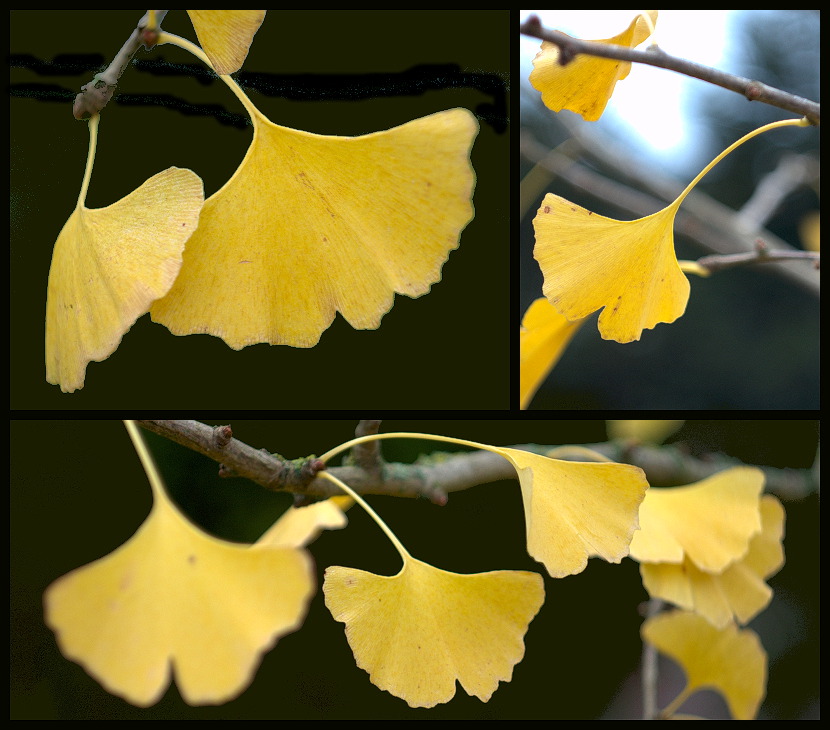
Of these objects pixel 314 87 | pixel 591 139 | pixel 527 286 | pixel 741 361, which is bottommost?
pixel 741 361

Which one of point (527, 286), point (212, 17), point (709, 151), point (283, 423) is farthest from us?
point (709, 151)

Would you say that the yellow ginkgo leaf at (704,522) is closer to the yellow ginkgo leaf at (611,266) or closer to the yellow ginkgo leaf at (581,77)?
the yellow ginkgo leaf at (611,266)

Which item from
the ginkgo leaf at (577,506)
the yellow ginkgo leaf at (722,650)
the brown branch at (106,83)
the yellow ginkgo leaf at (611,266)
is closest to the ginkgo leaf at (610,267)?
the yellow ginkgo leaf at (611,266)

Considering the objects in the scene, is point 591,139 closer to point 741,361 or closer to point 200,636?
point 200,636

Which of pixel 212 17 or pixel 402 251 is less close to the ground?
pixel 212 17

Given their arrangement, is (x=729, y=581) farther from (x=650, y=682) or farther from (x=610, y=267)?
(x=610, y=267)

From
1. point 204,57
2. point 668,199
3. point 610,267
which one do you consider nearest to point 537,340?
point 610,267

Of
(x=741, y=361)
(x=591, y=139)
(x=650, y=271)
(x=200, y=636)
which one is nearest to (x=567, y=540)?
(x=650, y=271)
